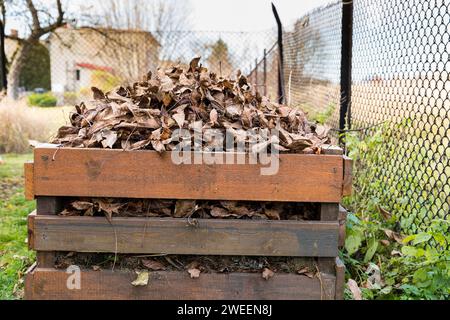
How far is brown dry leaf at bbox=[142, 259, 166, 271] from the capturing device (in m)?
2.02

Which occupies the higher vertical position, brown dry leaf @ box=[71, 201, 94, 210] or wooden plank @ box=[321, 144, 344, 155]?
wooden plank @ box=[321, 144, 344, 155]

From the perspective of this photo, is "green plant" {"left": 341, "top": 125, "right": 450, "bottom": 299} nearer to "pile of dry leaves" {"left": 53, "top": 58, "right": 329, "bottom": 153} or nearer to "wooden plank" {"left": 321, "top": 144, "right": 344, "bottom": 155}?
"wooden plank" {"left": 321, "top": 144, "right": 344, "bottom": 155}

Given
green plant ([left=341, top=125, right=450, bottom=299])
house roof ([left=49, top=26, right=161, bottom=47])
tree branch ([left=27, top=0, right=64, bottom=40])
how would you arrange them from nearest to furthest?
green plant ([left=341, top=125, right=450, bottom=299]) → house roof ([left=49, top=26, right=161, bottom=47]) → tree branch ([left=27, top=0, right=64, bottom=40])

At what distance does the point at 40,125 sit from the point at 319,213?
28.1 feet

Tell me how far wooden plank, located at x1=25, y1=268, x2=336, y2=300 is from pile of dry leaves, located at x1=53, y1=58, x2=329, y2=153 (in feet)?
1.81

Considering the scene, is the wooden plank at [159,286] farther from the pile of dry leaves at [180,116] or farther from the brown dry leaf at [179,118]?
the brown dry leaf at [179,118]

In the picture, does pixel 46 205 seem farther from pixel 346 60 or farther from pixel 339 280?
pixel 346 60

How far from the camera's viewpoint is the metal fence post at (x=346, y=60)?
4.04m

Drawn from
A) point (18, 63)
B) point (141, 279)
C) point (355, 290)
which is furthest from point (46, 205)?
point (18, 63)

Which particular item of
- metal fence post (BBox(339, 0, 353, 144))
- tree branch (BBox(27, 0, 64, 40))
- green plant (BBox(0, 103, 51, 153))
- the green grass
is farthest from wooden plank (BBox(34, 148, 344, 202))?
tree branch (BBox(27, 0, 64, 40))

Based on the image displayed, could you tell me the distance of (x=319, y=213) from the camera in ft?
6.76

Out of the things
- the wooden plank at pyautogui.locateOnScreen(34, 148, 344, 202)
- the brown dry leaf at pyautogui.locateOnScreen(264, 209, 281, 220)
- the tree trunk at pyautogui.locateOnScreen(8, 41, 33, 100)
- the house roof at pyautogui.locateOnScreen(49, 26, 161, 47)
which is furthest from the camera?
the tree trunk at pyautogui.locateOnScreen(8, 41, 33, 100)

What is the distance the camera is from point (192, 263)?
6.70 feet

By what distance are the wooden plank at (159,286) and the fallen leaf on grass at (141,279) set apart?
18 mm
